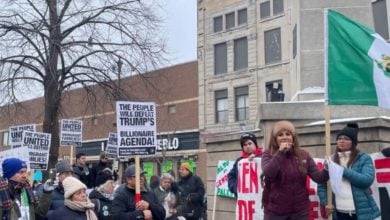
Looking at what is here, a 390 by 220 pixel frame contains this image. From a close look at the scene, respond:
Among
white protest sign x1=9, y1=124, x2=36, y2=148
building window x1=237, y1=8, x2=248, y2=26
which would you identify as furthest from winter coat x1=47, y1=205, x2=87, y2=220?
building window x1=237, y1=8, x2=248, y2=26

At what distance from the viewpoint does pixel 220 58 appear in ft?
136

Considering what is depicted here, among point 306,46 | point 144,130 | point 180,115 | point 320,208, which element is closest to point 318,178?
point 320,208

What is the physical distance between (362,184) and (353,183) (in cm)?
9

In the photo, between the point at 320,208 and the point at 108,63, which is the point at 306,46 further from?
the point at 108,63

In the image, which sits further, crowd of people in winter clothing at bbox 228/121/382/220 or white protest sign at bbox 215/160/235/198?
white protest sign at bbox 215/160/235/198

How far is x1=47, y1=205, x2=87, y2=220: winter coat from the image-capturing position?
616 centimetres

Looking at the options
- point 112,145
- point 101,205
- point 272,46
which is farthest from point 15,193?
point 272,46

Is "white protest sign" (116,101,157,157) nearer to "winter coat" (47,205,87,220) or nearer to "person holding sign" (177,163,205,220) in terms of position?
"winter coat" (47,205,87,220)

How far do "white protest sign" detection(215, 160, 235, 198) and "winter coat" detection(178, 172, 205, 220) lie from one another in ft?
3.31

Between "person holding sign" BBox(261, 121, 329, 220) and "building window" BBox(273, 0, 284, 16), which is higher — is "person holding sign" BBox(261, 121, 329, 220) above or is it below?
below

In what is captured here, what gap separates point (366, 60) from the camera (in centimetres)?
707

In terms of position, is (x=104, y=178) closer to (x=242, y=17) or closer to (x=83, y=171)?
(x=83, y=171)

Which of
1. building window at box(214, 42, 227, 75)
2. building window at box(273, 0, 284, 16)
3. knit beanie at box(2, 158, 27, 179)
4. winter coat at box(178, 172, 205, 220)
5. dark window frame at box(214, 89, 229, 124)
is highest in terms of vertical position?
building window at box(273, 0, 284, 16)

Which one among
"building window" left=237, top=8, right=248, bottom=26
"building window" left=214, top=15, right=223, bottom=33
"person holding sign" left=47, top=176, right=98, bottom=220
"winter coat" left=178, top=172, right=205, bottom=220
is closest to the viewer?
"person holding sign" left=47, top=176, right=98, bottom=220
